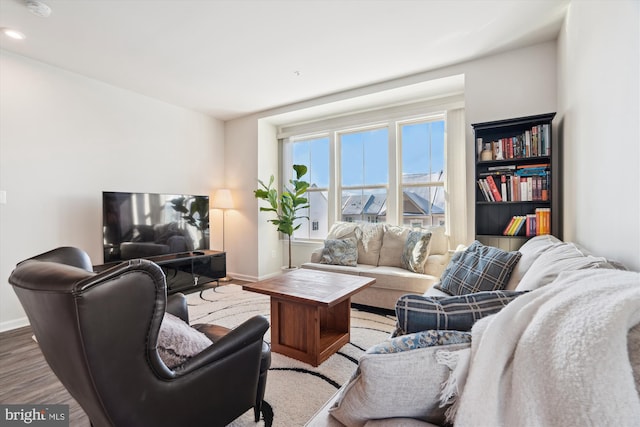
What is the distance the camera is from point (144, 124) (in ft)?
13.0

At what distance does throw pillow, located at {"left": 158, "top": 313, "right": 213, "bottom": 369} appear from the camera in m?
1.12

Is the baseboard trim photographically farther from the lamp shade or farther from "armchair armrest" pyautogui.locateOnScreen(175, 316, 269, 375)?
"armchair armrest" pyautogui.locateOnScreen(175, 316, 269, 375)

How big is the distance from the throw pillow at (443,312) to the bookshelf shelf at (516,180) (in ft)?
7.18

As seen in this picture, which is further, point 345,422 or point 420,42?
point 420,42

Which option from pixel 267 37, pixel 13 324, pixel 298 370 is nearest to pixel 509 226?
pixel 298 370

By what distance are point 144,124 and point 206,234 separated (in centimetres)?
170

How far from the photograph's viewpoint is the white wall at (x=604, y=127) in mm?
1219

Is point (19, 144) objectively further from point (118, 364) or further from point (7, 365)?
point (118, 364)

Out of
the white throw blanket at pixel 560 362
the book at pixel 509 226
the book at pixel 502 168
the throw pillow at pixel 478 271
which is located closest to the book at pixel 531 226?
the book at pixel 509 226

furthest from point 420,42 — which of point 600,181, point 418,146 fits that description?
point 600,181

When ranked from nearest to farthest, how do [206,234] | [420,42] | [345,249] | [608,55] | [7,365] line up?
[608,55] < [7,365] < [420,42] < [345,249] < [206,234]

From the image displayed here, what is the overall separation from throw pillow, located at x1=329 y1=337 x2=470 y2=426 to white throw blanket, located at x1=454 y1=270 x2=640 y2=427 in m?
0.08

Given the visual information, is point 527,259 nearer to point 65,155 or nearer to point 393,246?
point 393,246

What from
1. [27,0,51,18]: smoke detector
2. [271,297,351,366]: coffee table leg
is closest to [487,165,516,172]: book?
[271,297,351,366]: coffee table leg
